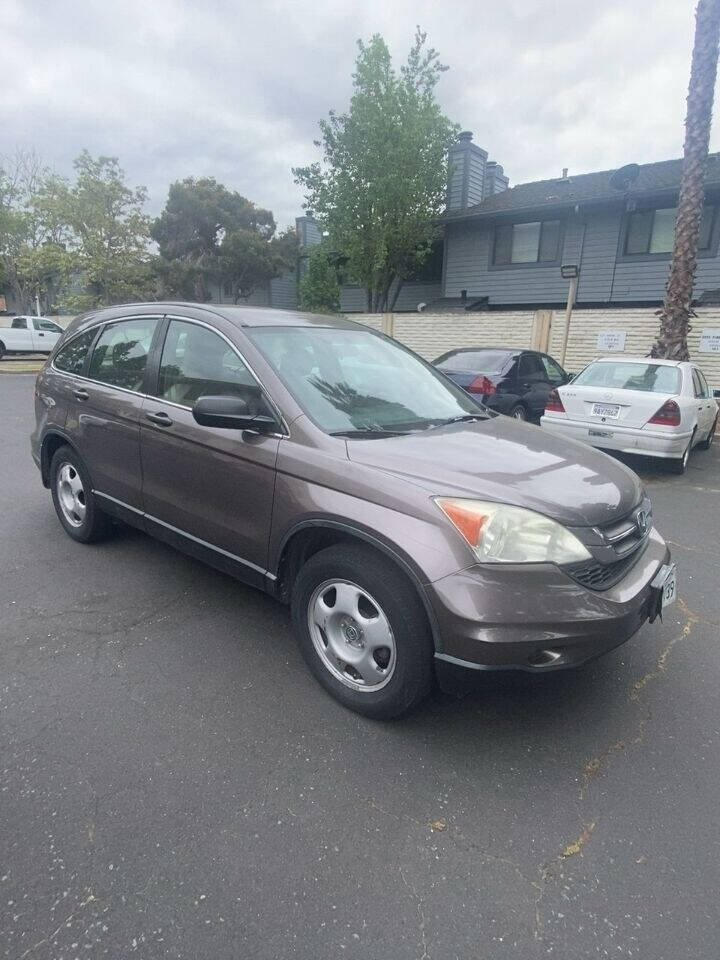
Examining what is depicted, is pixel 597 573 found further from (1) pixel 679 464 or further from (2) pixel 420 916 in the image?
(1) pixel 679 464

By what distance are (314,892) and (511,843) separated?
68 cm

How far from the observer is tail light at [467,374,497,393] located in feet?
28.9

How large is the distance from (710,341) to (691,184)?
116 inches

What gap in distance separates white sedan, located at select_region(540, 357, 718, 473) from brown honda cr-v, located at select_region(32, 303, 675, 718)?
159 inches

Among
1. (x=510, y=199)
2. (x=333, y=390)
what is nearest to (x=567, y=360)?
(x=510, y=199)

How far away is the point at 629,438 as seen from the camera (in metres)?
6.99

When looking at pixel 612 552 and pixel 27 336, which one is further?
pixel 27 336

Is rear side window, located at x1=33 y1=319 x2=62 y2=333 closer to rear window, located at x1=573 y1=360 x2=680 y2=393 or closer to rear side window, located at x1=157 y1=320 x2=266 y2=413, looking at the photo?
rear window, located at x1=573 y1=360 x2=680 y2=393

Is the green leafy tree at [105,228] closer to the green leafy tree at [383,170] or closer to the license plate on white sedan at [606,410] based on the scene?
the green leafy tree at [383,170]

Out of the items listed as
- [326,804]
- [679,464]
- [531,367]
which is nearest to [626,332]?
Answer: [531,367]

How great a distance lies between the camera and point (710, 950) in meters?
1.64

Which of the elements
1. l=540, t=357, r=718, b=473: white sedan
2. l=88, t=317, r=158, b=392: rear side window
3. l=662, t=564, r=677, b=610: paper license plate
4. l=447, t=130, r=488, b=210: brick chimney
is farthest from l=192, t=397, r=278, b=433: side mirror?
l=447, t=130, r=488, b=210: brick chimney

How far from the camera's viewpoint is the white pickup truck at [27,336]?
81.8 ft

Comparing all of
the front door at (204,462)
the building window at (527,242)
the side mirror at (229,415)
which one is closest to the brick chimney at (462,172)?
the building window at (527,242)
